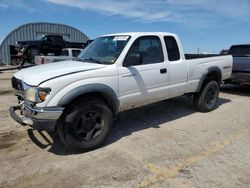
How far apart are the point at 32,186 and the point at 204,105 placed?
498cm

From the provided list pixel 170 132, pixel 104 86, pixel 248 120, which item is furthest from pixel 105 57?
pixel 248 120

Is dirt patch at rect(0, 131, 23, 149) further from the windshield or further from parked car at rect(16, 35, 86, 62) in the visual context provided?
parked car at rect(16, 35, 86, 62)

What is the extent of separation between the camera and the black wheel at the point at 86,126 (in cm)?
467

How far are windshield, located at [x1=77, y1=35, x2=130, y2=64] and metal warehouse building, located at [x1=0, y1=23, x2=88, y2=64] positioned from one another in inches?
1064

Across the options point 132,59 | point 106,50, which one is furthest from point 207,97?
point 106,50

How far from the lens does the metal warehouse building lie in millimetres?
32938

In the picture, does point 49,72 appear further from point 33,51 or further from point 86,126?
point 33,51

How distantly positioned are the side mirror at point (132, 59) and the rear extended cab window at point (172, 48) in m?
1.15

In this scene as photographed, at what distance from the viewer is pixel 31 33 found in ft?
113

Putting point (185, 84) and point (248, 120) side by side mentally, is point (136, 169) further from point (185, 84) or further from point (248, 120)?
point (248, 120)

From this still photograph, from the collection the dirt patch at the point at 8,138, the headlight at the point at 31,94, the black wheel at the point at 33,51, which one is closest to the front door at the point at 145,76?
the headlight at the point at 31,94

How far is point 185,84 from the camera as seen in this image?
6750 mm

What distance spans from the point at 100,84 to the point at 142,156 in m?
1.37

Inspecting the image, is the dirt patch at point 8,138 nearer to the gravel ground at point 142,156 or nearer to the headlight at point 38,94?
the gravel ground at point 142,156
